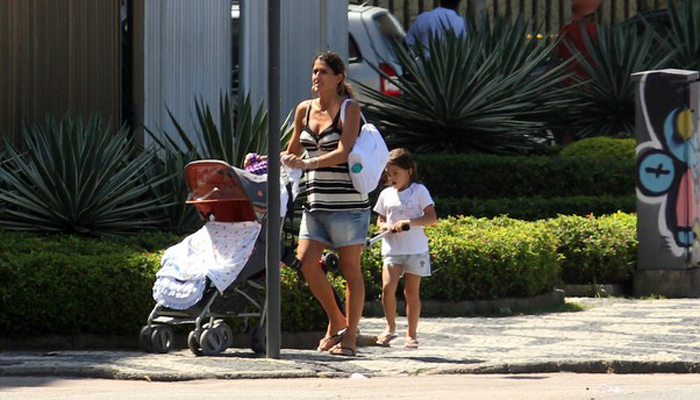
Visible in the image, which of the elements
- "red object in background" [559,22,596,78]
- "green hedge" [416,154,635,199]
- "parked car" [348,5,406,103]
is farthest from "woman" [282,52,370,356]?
"red object in background" [559,22,596,78]

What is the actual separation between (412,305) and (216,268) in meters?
1.48

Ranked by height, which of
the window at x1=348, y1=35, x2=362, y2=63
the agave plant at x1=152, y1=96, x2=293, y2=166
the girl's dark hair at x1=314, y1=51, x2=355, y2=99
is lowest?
the agave plant at x1=152, y1=96, x2=293, y2=166

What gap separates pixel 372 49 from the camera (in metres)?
19.5

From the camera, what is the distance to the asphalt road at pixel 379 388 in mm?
8062

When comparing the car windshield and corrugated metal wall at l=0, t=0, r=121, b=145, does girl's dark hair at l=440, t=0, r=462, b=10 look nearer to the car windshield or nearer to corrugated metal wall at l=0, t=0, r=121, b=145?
the car windshield

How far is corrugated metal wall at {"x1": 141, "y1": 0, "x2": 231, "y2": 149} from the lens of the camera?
14.9m

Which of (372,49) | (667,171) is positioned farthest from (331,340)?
(372,49)

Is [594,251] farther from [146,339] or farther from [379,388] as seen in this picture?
[379,388]

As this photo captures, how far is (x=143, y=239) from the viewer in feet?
39.7

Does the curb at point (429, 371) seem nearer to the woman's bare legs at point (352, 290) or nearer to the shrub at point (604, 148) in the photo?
the woman's bare legs at point (352, 290)

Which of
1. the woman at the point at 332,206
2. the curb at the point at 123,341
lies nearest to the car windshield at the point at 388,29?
the curb at the point at 123,341

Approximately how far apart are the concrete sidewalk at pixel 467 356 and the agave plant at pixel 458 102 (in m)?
5.44

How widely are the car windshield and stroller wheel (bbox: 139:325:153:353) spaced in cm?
1013

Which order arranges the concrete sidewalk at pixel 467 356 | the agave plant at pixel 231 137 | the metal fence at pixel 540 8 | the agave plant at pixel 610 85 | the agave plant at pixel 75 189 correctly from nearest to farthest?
the concrete sidewalk at pixel 467 356 → the agave plant at pixel 75 189 → the agave plant at pixel 231 137 → the agave plant at pixel 610 85 → the metal fence at pixel 540 8
